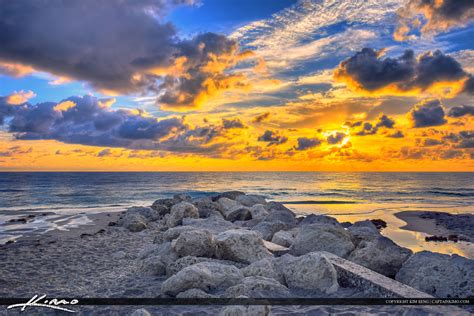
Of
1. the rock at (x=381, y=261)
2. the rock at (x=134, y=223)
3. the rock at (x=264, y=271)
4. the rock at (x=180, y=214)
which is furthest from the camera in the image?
the rock at (x=134, y=223)

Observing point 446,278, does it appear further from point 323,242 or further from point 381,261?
point 323,242

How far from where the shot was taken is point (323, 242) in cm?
948

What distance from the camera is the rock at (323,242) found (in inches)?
367

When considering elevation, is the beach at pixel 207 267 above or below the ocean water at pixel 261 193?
above

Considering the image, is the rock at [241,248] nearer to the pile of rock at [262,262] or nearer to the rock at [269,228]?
the pile of rock at [262,262]

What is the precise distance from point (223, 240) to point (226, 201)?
1197cm

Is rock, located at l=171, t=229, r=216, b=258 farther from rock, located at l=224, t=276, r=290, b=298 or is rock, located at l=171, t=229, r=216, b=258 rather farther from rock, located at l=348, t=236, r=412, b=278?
rock, located at l=348, t=236, r=412, b=278

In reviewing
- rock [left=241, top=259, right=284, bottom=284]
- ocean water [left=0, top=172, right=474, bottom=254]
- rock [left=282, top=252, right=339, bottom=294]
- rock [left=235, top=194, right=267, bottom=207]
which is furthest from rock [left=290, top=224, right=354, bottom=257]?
rock [left=235, top=194, right=267, bottom=207]

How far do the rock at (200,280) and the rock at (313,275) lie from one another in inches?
41.6

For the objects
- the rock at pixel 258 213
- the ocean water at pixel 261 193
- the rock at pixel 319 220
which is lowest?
the ocean water at pixel 261 193

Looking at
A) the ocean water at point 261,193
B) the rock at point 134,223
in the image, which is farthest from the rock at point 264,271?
the rock at point 134,223

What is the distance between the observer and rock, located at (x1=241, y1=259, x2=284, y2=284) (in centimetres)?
688

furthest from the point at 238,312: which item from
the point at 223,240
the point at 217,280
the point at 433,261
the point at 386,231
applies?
the point at 386,231

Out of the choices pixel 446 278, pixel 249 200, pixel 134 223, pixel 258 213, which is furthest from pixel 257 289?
pixel 249 200
